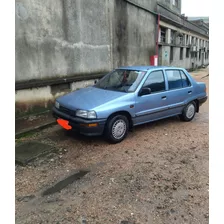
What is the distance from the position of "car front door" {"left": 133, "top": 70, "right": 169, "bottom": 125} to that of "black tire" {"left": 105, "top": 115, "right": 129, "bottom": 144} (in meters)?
0.31

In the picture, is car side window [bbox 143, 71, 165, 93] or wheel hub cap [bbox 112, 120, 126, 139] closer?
wheel hub cap [bbox 112, 120, 126, 139]

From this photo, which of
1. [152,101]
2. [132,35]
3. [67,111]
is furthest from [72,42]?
[132,35]

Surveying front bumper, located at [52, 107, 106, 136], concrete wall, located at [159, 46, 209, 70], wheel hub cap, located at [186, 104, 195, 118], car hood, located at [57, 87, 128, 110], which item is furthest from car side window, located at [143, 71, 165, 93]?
concrete wall, located at [159, 46, 209, 70]

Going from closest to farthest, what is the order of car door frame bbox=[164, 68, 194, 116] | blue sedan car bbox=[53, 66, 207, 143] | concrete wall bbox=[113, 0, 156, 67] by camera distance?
blue sedan car bbox=[53, 66, 207, 143]
car door frame bbox=[164, 68, 194, 116]
concrete wall bbox=[113, 0, 156, 67]

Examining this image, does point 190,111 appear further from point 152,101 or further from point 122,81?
point 122,81

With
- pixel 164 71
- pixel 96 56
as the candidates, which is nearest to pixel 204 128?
pixel 164 71

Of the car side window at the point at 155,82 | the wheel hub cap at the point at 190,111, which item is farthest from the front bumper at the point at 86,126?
the wheel hub cap at the point at 190,111

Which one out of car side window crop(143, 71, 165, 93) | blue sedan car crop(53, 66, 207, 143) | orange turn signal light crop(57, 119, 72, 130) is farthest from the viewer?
car side window crop(143, 71, 165, 93)

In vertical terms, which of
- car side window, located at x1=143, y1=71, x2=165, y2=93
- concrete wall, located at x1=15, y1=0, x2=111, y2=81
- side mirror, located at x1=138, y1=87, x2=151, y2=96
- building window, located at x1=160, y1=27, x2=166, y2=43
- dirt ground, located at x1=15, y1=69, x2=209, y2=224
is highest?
building window, located at x1=160, y1=27, x2=166, y2=43

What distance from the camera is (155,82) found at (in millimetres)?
5281

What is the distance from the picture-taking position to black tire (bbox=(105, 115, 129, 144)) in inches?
177

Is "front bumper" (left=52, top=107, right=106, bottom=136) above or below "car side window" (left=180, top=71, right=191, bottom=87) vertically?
below

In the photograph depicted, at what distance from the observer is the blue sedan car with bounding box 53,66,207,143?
4.37 metres

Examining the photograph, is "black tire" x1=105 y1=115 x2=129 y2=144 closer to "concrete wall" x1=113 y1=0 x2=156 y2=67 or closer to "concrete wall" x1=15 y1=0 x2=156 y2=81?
"concrete wall" x1=15 y1=0 x2=156 y2=81
